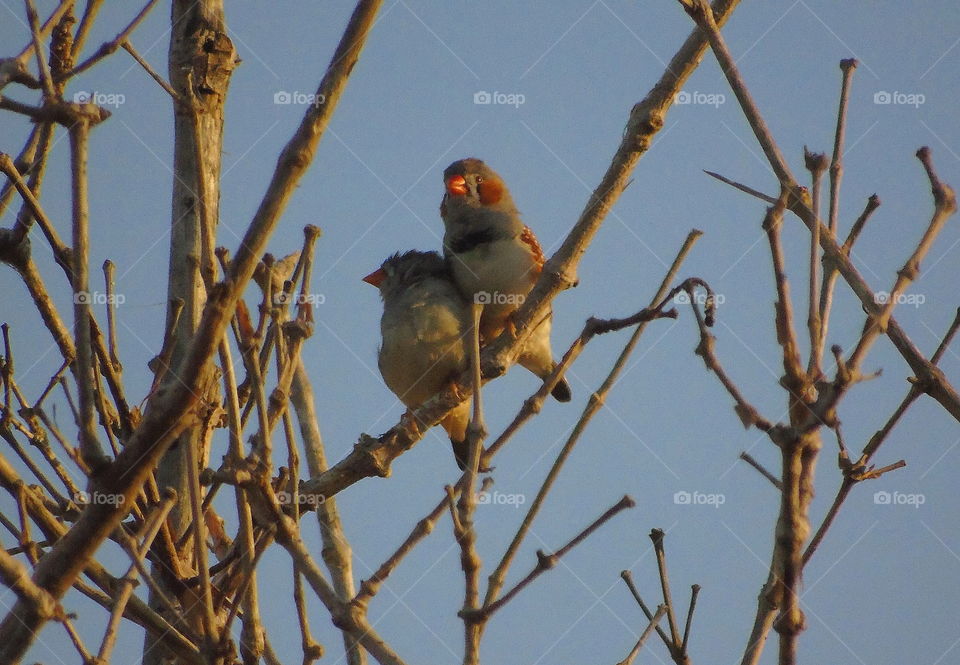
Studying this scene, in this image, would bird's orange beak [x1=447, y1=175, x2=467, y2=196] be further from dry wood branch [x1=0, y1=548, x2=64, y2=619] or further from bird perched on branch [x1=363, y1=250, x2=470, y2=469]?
dry wood branch [x1=0, y1=548, x2=64, y2=619]

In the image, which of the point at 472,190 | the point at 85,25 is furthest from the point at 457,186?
the point at 85,25

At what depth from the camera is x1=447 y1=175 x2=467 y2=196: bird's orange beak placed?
5801 millimetres

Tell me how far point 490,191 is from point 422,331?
114 centimetres

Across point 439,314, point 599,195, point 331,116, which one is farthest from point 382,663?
point 439,314

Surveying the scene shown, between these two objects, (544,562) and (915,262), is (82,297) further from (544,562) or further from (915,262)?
(915,262)

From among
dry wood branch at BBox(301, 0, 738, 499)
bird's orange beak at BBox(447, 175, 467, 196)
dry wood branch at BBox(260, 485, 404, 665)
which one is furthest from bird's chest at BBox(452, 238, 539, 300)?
dry wood branch at BBox(260, 485, 404, 665)

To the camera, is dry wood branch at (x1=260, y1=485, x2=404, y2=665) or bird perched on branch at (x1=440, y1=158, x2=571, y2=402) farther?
bird perched on branch at (x1=440, y1=158, x2=571, y2=402)

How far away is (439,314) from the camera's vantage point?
5059mm

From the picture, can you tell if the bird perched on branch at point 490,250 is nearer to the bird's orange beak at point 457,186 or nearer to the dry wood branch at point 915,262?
the bird's orange beak at point 457,186

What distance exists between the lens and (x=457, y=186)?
5.84 m

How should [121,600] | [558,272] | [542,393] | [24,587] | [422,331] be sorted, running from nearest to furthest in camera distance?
[24,587] < [121,600] < [542,393] < [558,272] < [422,331]

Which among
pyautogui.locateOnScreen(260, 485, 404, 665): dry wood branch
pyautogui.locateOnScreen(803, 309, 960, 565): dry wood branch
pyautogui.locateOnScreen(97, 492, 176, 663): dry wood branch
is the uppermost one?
pyautogui.locateOnScreen(803, 309, 960, 565): dry wood branch

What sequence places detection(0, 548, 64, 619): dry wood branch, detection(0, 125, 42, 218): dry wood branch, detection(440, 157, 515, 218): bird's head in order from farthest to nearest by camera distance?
detection(440, 157, 515, 218): bird's head < detection(0, 125, 42, 218): dry wood branch < detection(0, 548, 64, 619): dry wood branch

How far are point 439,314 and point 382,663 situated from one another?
2.84m
